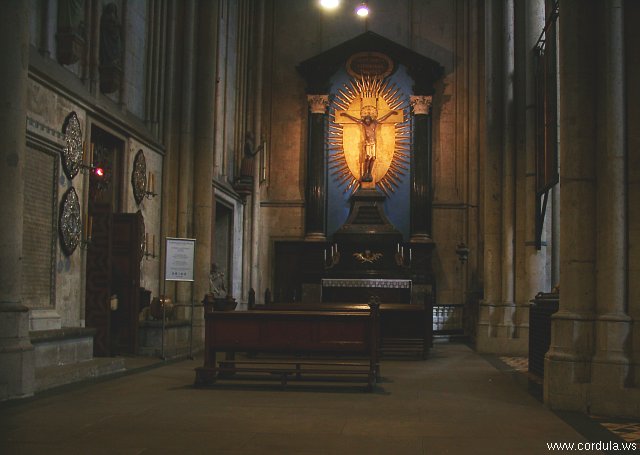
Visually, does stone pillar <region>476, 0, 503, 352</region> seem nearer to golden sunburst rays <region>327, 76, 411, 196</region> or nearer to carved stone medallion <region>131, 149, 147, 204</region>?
golden sunburst rays <region>327, 76, 411, 196</region>

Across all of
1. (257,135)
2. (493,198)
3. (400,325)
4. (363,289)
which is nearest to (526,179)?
(493,198)

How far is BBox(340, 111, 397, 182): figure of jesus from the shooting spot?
22578mm

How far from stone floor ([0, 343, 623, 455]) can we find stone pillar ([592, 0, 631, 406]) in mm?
700

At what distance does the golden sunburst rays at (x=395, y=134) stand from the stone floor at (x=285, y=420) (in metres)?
12.5

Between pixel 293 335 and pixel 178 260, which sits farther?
pixel 178 260

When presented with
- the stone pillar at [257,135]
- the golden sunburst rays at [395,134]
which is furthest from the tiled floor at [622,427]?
the golden sunburst rays at [395,134]

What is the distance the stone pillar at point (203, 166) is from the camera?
55.0 feet

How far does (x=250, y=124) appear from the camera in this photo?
22531 mm

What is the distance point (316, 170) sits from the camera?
74.7 feet

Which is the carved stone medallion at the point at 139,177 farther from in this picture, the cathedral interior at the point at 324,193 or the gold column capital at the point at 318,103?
the gold column capital at the point at 318,103

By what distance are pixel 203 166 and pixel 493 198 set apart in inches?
232

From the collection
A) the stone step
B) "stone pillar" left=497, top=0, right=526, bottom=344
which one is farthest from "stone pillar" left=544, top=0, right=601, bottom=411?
"stone pillar" left=497, top=0, right=526, bottom=344

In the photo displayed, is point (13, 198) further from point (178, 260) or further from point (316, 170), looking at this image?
point (316, 170)

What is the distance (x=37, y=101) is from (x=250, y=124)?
1203cm
